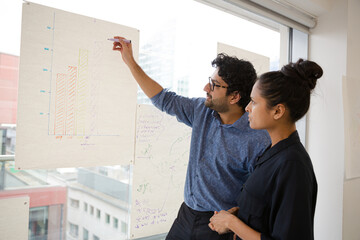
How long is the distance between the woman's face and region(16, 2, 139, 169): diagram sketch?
77cm

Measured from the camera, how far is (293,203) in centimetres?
85

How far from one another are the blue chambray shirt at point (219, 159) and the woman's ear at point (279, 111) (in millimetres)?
284

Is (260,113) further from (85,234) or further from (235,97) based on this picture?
(85,234)

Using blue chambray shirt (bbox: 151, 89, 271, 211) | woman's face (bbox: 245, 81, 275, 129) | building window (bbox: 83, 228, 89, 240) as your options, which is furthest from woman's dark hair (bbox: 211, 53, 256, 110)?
building window (bbox: 83, 228, 89, 240)

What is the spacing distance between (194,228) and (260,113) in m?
0.65

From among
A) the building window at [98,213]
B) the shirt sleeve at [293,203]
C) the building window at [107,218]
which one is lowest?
the building window at [107,218]

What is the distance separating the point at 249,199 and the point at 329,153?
1.73 m

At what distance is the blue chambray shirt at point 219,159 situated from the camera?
127cm

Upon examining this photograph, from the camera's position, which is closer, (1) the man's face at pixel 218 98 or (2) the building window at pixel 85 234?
(1) the man's face at pixel 218 98

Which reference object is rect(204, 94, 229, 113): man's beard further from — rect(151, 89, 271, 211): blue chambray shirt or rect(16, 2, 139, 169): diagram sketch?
rect(16, 2, 139, 169): diagram sketch

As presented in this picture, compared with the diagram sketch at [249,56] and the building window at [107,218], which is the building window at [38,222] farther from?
the diagram sketch at [249,56]

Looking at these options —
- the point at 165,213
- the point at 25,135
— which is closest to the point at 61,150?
the point at 25,135

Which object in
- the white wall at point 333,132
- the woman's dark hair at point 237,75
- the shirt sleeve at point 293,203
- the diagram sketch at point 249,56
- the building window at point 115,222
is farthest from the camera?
the white wall at point 333,132

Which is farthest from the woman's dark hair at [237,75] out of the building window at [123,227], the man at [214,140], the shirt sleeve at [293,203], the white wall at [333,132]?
the white wall at [333,132]
